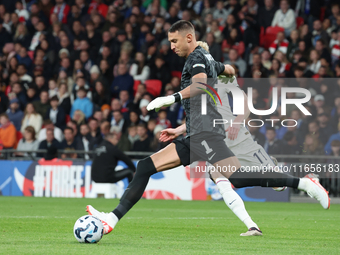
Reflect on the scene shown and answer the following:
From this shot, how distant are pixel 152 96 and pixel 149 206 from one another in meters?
4.38

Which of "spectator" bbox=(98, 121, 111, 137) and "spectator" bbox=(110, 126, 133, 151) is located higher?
"spectator" bbox=(98, 121, 111, 137)

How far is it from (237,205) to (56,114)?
10.6 metres

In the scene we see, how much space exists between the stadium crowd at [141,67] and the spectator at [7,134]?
0.09 ft

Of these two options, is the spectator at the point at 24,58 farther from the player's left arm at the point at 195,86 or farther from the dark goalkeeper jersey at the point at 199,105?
the player's left arm at the point at 195,86

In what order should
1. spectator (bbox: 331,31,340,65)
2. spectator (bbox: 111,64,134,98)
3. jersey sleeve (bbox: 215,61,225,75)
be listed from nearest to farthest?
jersey sleeve (bbox: 215,61,225,75)
spectator (bbox: 331,31,340,65)
spectator (bbox: 111,64,134,98)

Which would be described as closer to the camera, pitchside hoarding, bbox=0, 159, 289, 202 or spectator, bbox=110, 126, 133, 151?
pitchside hoarding, bbox=0, 159, 289, 202

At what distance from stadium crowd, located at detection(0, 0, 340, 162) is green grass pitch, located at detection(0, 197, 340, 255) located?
3624 millimetres

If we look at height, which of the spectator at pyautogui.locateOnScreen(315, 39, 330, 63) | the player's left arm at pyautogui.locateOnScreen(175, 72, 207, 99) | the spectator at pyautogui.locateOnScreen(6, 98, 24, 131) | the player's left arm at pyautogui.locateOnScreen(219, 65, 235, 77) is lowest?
the player's left arm at pyautogui.locateOnScreen(175, 72, 207, 99)

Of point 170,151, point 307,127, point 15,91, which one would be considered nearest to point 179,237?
point 170,151

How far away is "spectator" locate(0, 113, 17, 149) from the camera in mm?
16094

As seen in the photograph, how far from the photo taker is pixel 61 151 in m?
15.1

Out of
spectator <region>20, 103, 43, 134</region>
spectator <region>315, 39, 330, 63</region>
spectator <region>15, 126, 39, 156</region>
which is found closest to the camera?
spectator <region>315, 39, 330, 63</region>

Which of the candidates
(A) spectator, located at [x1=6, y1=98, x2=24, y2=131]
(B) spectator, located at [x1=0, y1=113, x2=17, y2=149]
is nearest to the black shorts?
(B) spectator, located at [x1=0, y1=113, x2=17, y2=149]

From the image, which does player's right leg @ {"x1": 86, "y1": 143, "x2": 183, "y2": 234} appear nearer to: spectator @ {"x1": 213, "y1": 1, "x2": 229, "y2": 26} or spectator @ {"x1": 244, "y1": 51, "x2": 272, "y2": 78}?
spectator @ {"x1": 244, "y1": 51, "x2": 272, "y2": 78}
